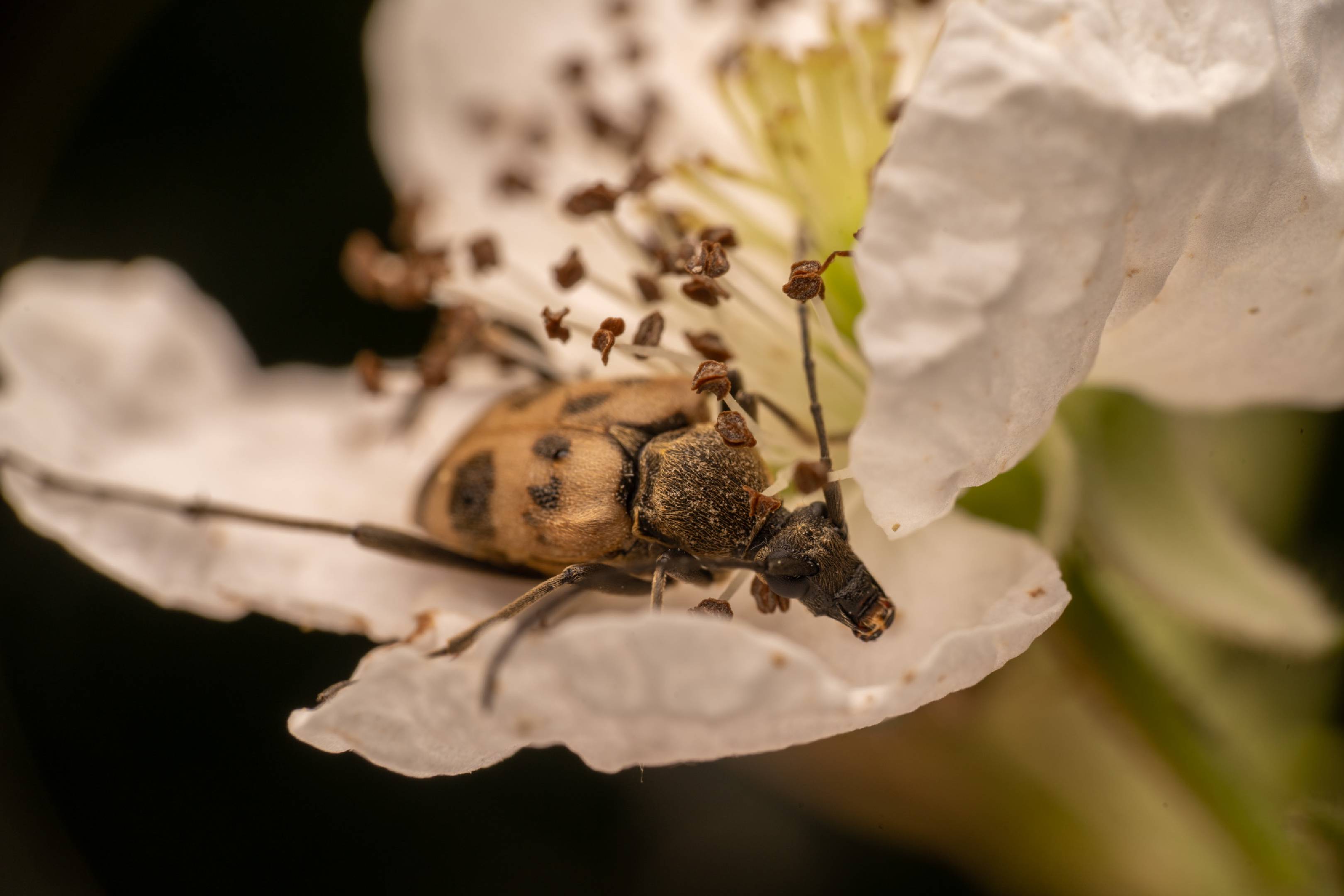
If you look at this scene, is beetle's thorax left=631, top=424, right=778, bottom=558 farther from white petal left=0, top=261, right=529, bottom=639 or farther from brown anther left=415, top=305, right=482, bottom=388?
brown anther left=415, top=305, right=482, bottom=388

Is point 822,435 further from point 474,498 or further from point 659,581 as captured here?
point 474,498

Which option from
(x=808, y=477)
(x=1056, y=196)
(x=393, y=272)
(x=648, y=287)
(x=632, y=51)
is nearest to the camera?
(x=1056, y=196)

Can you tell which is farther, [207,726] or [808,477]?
[207,726]

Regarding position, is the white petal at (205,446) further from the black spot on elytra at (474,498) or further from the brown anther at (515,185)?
the brown anther at (515,185)

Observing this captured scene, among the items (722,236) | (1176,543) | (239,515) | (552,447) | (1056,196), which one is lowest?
(1176,543)

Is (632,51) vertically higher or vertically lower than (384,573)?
higher

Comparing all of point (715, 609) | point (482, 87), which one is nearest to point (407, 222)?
point (482, 87)

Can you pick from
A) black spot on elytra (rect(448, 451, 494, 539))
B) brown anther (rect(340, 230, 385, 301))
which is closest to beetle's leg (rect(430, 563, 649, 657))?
black spot on elytra (rect(448, 451, 494, 539))
